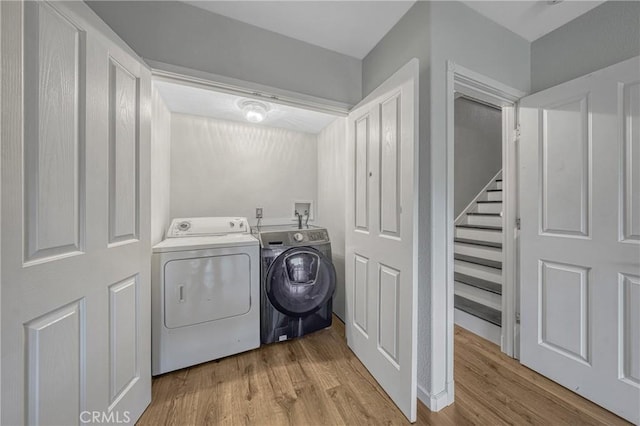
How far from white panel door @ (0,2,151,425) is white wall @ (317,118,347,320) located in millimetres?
1621

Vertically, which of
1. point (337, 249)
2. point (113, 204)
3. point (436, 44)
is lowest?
point (337, 249)

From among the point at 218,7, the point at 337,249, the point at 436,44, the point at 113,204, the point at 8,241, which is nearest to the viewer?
the point at 8,241

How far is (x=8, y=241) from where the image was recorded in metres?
0.67

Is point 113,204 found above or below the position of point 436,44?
below

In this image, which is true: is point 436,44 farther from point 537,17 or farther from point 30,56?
point 30,56

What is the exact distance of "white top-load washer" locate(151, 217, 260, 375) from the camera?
1533mm

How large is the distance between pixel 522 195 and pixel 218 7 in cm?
236

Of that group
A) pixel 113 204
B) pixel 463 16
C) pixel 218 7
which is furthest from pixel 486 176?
pixel 113 204

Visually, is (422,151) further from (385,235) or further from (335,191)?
(335,191)

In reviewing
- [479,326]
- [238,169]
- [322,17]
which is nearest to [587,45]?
[322,17]

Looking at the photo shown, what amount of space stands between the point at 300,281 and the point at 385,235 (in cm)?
90

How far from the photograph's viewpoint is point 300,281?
1939 mm

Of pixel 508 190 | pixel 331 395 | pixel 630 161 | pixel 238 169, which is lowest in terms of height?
pixel 331 395

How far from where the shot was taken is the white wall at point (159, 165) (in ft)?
5.65
